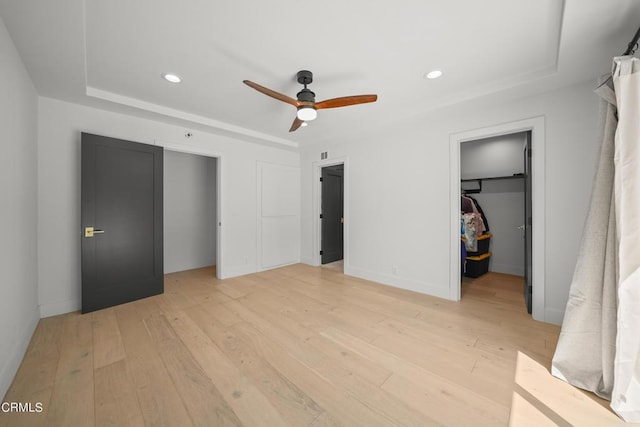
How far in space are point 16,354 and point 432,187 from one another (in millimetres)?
4453

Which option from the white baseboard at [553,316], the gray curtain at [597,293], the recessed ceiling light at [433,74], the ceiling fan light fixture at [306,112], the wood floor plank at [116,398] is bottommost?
the wood floor plank at [116,398]

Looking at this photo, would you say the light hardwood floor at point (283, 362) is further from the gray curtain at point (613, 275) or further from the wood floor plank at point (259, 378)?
the gray curtain at point (613, 275)

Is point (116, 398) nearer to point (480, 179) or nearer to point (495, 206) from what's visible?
point (480, 179)

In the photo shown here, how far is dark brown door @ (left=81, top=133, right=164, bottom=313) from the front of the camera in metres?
2.83

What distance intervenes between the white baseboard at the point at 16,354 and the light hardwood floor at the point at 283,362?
6cm

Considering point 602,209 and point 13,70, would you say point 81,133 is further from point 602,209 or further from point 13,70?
point 602,209

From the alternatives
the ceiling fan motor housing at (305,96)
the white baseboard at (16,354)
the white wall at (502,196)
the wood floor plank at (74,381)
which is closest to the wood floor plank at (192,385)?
the wood floor plank at (74,381)

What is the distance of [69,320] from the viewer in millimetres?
2615

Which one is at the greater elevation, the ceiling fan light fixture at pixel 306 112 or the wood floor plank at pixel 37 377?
the ceiling fan light fixture at pixel 306 112

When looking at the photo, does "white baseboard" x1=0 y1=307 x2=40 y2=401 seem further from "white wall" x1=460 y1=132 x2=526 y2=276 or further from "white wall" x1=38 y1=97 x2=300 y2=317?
"white wall" x1=460 y1=132 x2=526 y2=276

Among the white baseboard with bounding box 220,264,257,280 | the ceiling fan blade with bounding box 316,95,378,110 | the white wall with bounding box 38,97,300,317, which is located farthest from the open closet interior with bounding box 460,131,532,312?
the white wall with bounding box 38,97,300,317

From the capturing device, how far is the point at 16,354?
5.99 feet

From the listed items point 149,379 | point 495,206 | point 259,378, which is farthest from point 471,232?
point 149,379

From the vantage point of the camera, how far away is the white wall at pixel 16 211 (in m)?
1.65
